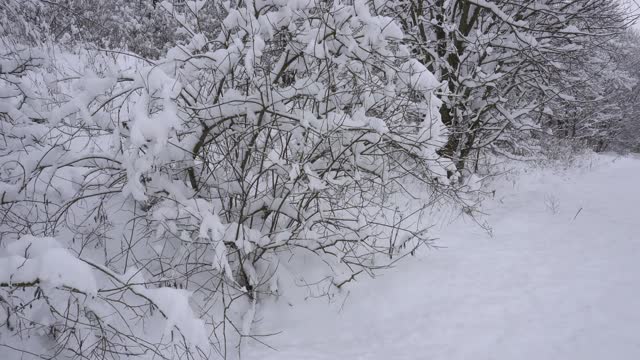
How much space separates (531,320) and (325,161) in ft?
6.68

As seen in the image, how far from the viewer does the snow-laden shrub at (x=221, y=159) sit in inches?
111

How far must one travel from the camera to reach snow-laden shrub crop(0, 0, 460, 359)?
2816 millimetres

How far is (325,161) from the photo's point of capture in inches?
141

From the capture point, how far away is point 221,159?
10.9 ft

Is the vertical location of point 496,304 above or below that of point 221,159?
below

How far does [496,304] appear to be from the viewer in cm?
323

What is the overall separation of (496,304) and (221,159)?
253 cm

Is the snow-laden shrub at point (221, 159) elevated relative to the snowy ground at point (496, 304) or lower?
elevated

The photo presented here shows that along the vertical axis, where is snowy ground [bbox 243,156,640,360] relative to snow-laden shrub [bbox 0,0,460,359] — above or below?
below

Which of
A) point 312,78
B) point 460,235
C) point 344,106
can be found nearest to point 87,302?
point 312,78

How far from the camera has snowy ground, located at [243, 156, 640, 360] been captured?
111 inches

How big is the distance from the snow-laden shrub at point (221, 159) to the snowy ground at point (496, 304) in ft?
1.04

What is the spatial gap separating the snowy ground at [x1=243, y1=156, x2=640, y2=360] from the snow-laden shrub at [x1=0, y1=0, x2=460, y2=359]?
32 centimetres

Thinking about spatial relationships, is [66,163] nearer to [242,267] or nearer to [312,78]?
[242,267]
